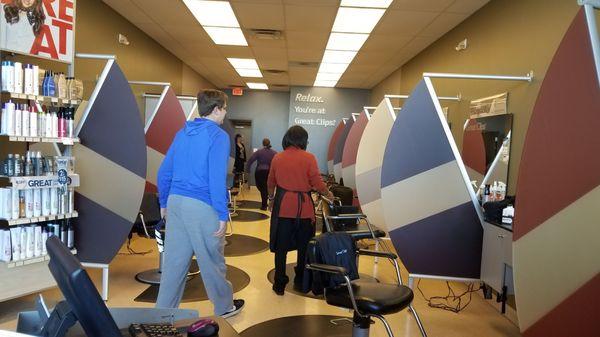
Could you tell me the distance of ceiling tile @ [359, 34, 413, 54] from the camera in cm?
613

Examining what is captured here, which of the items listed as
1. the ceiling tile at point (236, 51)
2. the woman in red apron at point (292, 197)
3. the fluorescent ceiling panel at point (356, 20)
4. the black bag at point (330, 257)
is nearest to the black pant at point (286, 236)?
the woman in red apron at point (292, 197)

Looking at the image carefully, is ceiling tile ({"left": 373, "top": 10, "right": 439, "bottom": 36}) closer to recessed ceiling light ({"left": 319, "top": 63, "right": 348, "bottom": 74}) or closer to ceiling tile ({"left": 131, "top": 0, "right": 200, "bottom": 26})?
ceiling tile ({"left": 131, "top": 0, "right": 200, "bottom": 26})

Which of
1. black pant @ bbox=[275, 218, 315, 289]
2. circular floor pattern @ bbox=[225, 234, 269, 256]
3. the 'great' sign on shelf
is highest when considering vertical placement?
the 'great' sign on shelf

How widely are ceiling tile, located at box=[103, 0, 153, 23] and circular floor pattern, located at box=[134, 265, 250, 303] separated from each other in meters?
3.38

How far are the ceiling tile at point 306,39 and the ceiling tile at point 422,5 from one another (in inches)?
57.5

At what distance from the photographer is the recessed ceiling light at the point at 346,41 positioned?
616 cm

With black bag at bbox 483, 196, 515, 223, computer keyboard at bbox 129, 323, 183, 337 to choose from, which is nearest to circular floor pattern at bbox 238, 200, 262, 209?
black bag at bbox 483, 196, 515, 223

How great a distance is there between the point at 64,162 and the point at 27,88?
1.80ft

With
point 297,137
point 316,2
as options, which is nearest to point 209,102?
point 297,137

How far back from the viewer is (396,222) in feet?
12.0

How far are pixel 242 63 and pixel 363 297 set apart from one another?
724 centimetres

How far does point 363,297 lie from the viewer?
2.26m

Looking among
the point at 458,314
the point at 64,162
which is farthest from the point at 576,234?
the point at 64,162

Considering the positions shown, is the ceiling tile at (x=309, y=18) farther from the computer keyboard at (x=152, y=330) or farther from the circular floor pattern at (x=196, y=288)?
the computer keyboard at (x=152, y=330)
